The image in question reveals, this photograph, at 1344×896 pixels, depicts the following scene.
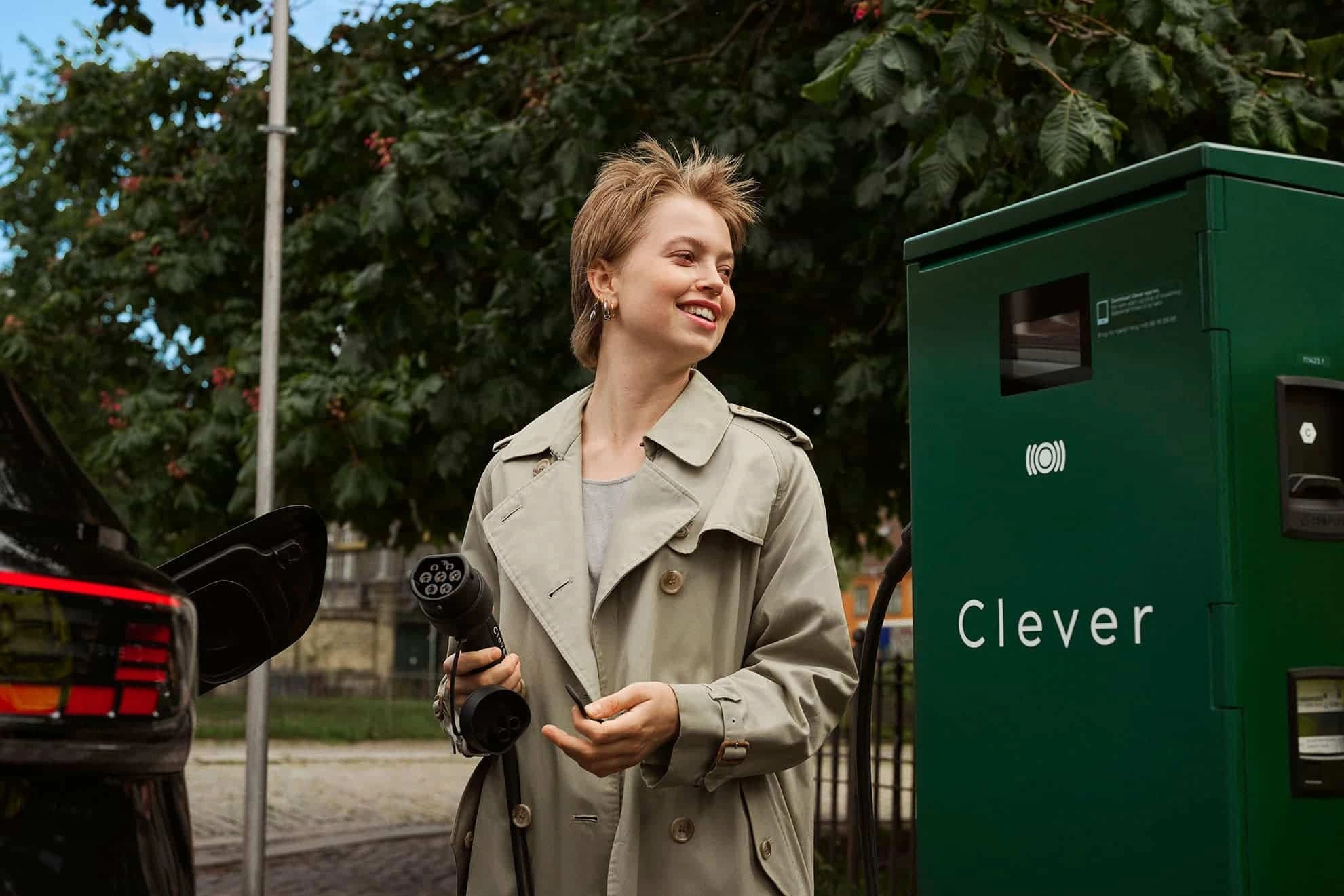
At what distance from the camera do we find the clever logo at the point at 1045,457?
8.30 feet

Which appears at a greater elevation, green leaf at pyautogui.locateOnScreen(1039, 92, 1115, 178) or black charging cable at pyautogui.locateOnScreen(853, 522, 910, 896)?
green leaf at pyautogui.locateOnScreen(1039, 92, 1115, 178)

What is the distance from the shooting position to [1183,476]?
2.28m

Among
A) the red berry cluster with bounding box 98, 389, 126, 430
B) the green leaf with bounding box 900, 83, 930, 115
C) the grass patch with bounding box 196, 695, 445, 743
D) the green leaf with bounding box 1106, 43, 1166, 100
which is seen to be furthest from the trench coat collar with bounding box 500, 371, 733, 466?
the grass patch with bounding box 196, 695, 445, 743

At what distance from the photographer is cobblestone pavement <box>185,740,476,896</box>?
31.5 ft

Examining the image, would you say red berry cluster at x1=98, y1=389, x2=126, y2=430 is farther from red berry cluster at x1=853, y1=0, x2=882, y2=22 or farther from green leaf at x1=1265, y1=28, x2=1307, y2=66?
green leaf at x1=1265, y1=28, x2=1307, y2=66

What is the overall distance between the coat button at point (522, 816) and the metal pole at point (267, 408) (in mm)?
4264

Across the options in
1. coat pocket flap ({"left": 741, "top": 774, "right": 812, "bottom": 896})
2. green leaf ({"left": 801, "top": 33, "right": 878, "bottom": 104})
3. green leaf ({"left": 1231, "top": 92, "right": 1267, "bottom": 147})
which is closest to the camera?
coat pocket flap ({"left": 741, "top": 774, "right": 812, "bottom": 896})

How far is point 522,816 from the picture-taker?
7.59 ft

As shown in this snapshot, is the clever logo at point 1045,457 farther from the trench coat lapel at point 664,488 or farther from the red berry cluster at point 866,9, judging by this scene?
the red berry cluster at point 866,9

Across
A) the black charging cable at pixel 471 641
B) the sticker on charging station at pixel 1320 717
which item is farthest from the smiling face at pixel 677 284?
the sticker on charging station at pixel 1320 717

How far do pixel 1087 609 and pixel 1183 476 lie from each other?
304 millimetres

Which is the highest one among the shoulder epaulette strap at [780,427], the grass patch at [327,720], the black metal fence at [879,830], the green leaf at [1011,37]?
the green leaf at [1011,37]

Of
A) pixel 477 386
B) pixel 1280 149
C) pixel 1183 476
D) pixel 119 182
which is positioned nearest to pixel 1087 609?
pixel 1183 476

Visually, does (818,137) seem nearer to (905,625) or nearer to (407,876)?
(407,876)
